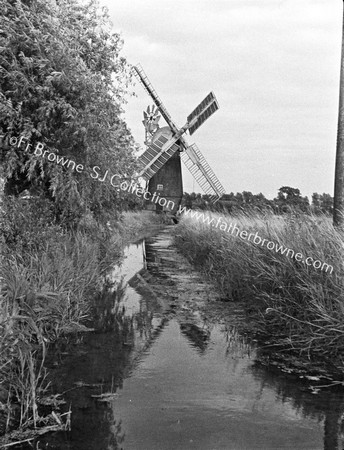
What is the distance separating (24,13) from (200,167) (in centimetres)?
2934

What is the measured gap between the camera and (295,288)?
7.23m

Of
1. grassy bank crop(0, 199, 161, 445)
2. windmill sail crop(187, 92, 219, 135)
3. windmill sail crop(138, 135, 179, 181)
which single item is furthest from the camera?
windmill sail crop(187, 92, 219, 135)

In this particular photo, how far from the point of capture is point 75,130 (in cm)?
947

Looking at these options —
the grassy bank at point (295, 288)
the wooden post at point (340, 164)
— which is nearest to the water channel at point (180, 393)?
the grassy bank at point (295, 288)

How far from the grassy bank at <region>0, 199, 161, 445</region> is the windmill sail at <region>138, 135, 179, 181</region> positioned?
24930 millimetres

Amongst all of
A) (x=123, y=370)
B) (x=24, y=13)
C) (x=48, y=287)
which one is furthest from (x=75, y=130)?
(x=123, y=370)

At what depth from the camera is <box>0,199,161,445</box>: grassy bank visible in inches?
171

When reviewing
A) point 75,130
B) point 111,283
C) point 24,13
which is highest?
point 24,13

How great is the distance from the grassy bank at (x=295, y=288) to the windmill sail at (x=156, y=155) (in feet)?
84.6

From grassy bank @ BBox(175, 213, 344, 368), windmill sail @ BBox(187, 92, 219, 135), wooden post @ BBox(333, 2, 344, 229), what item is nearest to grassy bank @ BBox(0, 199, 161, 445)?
grassy bank @ BBox(175, 213, 344, 368)

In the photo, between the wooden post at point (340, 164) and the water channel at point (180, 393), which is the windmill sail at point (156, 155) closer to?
the wooden post at point (340, 164)

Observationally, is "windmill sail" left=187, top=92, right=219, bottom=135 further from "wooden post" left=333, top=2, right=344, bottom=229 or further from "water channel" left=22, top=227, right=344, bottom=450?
"water channel" left=22, top=227, right=344, bottom=450

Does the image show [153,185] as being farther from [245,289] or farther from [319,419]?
[319,419]

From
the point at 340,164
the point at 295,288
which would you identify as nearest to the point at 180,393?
the point at 295,288
